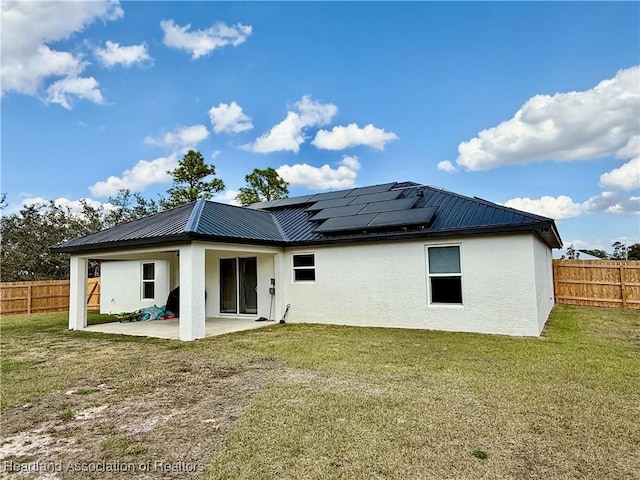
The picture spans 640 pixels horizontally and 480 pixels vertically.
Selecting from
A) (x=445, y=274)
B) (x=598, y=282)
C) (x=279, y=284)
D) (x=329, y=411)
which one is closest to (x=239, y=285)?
(x=279, y=284)

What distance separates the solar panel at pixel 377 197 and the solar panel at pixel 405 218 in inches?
54.6

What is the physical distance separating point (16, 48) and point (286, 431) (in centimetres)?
1140

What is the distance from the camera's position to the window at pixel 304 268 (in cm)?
1120

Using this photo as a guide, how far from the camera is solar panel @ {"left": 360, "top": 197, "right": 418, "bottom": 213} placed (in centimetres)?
1078

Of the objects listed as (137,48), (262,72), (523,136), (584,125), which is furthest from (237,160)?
(584,125)

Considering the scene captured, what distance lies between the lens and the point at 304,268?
37.1ft

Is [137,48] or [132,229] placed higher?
[137,48]

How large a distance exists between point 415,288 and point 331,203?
4925 millimetres

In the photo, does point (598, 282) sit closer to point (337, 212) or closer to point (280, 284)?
point (337, 212)

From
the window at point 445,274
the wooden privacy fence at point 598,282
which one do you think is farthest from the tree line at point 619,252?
the window at point 445,274

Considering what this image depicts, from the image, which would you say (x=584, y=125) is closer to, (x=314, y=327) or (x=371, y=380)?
(x=314, y=327)

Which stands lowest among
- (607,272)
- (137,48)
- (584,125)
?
(607,272)

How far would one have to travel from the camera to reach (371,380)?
5.09m

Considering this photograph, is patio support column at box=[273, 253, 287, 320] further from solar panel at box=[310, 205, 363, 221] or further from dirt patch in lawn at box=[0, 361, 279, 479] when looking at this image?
dirt patch in lawn at box=[0, 361, 279, 479]
